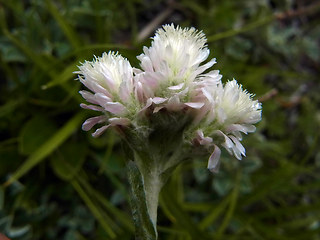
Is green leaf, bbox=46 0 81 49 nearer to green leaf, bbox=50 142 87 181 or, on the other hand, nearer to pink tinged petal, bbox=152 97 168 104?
green leaf, bbox=50 142 87 181

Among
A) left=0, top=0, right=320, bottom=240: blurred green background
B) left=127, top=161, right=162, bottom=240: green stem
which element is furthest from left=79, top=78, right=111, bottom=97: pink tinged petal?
left=0, top=0, right=320, bottom=240: blurred green background

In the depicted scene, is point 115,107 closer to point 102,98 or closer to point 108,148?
point 102,98

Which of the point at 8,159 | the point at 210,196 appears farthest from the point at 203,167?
the point at 8,159

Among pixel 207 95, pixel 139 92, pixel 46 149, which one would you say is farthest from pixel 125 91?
pixel 46 149

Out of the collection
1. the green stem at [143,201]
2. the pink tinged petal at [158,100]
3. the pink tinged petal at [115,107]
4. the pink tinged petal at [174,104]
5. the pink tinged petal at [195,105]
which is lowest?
the green stem at [143,201]

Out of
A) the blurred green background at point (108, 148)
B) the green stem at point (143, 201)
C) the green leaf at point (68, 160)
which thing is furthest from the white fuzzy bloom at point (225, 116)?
the green leaf at point (68, 160)

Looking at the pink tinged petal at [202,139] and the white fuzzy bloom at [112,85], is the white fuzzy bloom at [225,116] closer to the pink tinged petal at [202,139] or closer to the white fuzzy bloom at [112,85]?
the pink tinged petal at [202,139]
